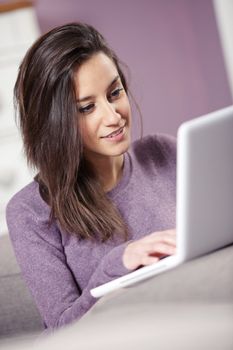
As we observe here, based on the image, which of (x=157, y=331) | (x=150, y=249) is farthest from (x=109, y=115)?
(x=157, y=331)

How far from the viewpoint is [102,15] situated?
3.61 metres

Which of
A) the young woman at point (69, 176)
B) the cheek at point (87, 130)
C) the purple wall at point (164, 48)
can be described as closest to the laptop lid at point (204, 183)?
the young woman at point (69, 176)

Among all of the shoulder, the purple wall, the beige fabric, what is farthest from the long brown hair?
the purple wall

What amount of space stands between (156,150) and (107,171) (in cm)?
13

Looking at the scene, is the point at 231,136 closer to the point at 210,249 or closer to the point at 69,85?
the point at 210,249

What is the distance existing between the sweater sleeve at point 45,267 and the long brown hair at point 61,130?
0.04m

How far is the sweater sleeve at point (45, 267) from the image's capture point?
120cm

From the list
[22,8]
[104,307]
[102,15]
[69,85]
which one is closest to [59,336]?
[104,307]

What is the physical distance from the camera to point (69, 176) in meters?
1.29

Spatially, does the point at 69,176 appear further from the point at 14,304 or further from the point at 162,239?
the point at 162,239

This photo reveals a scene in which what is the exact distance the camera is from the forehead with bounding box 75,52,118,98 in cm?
124

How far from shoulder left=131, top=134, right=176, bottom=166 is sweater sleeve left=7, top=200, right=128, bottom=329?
27 centimetres

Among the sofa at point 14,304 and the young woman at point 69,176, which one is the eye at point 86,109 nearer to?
the young woman at point 69,176

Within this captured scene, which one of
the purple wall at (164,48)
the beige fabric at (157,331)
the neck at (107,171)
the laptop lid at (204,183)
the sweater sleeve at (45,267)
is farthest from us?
the purple wall at (164,48)
